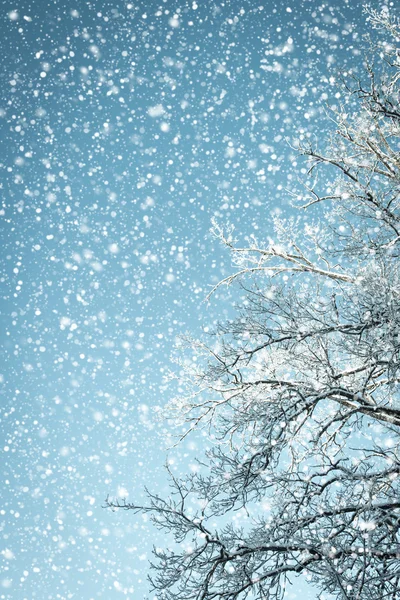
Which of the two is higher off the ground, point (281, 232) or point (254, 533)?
point (281, 232)

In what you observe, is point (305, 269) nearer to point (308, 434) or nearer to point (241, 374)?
point (241, 374)

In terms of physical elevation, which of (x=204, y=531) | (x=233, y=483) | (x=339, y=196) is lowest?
(x=204, y=531)

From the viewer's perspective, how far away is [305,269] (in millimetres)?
7047

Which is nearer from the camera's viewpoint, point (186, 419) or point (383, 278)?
point (383, 278)

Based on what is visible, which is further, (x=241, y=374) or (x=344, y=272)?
(x=344, y=272)

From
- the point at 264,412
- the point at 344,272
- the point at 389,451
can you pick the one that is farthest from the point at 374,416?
the point at 344,272

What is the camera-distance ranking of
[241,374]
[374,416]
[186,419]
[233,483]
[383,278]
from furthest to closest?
[186,419], [241,374], [374,416], [233,483], [383,278]

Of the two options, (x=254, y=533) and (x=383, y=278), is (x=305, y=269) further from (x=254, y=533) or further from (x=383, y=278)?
(x=254, y=533)

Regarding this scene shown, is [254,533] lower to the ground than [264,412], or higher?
lower

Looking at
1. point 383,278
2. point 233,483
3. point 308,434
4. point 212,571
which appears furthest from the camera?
point 308,434

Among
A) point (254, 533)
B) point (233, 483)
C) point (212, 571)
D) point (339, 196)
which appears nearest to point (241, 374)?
point (233, 483)

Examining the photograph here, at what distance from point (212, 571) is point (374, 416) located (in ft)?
7.75

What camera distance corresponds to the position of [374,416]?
5387mm

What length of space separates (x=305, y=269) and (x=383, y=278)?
2379 millimetres
